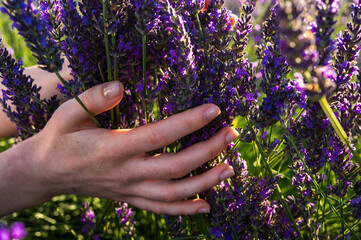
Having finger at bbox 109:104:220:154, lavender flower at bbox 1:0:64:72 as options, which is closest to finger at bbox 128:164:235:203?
finger at bbox 109:104:220:154

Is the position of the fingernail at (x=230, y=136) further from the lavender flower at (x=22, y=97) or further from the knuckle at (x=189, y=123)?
the lavender flower at (x=22, y=97)

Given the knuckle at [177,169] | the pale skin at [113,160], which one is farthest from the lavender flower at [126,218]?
the knuckle at [177,169]

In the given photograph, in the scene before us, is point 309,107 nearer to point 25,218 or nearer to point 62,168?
point 62,168

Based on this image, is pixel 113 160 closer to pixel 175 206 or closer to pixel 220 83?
pixel 175 206

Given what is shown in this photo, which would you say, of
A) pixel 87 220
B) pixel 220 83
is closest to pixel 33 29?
pixel 220 83

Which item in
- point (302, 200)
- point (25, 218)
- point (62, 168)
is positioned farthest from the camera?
point (25, 218)

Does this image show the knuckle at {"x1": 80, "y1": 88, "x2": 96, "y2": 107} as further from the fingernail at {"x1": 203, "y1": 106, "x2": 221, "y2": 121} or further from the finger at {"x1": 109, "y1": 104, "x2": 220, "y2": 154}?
the fingernail at {"x1": 203, "y1": 106, "x2": 221, "y2": 121}

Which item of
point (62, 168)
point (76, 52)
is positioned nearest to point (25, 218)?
point (62, 168)
